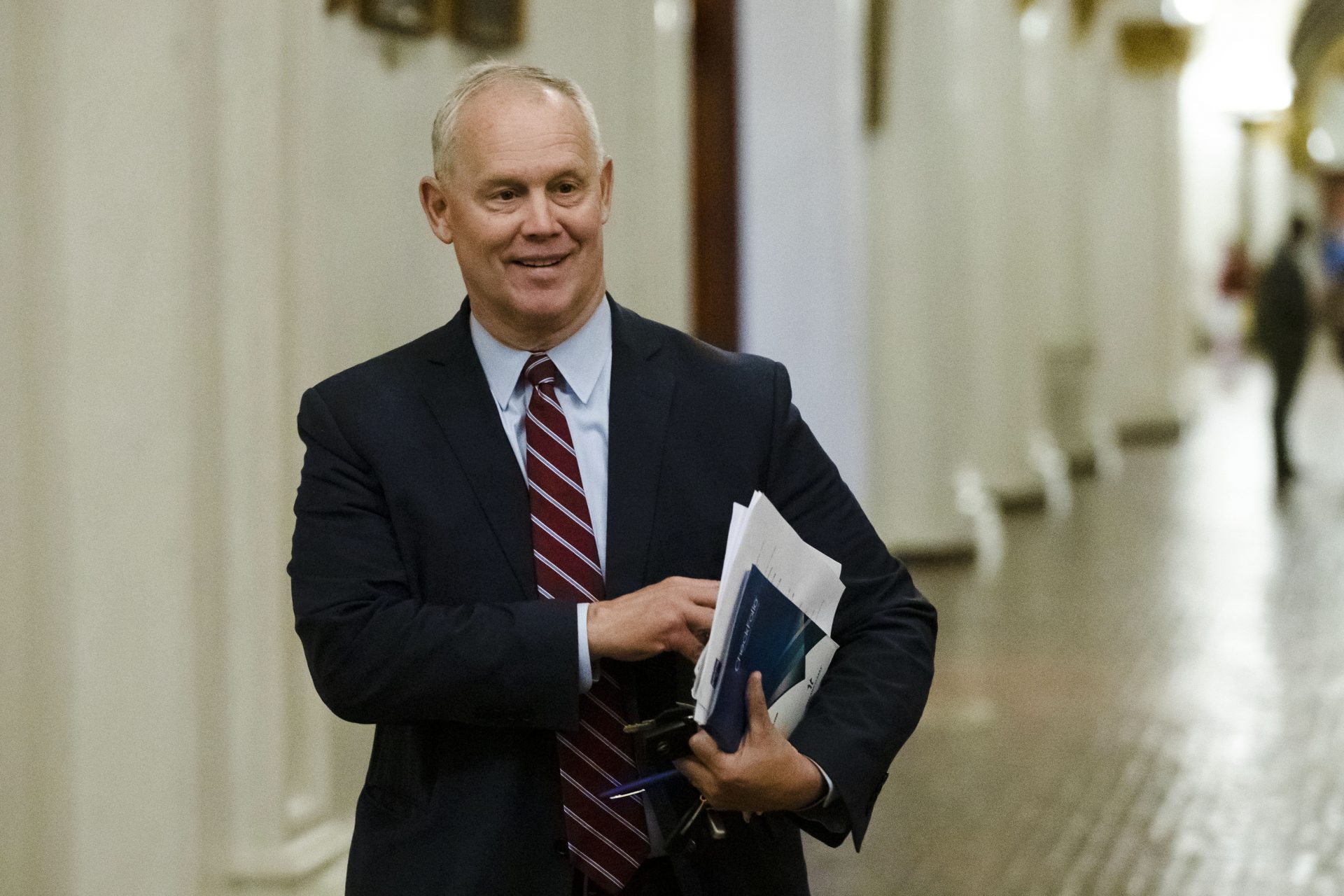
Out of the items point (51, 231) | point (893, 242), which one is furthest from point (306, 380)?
point (893, 242)

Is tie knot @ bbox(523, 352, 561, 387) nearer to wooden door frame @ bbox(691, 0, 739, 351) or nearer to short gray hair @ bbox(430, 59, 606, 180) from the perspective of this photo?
short gray hair @ bbox(430, 59, 606, 180)

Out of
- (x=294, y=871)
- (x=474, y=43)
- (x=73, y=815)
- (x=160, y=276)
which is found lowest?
(x=294, y=871)

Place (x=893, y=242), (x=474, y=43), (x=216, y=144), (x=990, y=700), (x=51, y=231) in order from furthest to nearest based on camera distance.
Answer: (x=893, y=242) → (x=990, y=700) → (x=474, y=43) → (x=216, y=144) → (x=51, y=231)

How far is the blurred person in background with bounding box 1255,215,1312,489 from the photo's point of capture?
42.5 feet

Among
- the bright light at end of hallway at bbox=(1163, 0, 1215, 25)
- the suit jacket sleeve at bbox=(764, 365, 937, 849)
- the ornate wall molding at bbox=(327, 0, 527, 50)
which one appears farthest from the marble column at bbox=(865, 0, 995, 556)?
the bright light at end of hallway at bbox=(1163, 0, 1215, 25)

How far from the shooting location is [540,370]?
212cm

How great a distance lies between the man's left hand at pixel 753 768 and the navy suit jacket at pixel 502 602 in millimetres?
61

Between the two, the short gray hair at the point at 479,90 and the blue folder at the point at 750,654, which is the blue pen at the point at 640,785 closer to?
the blue folder at the point at 750,654

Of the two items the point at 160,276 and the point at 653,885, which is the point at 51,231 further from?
the point at 653,885

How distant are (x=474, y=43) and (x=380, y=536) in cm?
308

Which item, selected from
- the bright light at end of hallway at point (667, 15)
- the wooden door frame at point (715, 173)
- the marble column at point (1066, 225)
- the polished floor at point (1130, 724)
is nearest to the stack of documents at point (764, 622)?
the polished floor at point (1130, 724)

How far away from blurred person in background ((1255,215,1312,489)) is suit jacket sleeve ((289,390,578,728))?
39.4 feet

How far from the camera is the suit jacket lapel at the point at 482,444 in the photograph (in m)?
2.04

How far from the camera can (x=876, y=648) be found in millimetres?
2094
